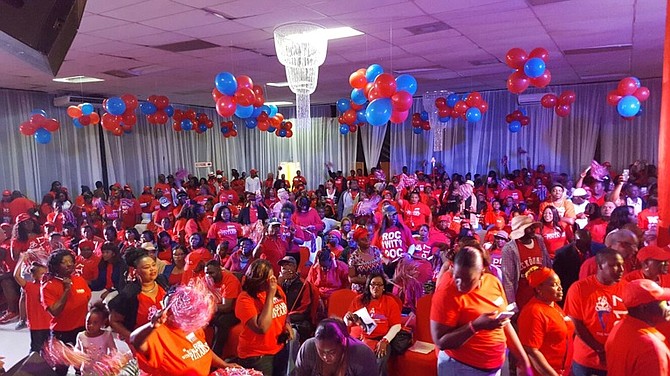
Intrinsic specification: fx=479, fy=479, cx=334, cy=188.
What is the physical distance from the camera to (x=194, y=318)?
2588mm

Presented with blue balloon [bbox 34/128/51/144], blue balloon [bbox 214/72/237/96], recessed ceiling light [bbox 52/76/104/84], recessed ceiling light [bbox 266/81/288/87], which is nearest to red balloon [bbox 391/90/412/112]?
blue balloon [bbox 214/72/237/96]

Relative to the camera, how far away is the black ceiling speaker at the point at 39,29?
212 cm

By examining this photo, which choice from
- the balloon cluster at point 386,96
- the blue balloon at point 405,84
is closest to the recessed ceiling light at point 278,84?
the balloon cluster at point 386,96

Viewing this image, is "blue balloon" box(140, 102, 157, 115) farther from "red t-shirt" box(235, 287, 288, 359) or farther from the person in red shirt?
"red t-shirt" box(235, 287, 288, 359)

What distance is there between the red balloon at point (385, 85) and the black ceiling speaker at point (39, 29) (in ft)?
10.7

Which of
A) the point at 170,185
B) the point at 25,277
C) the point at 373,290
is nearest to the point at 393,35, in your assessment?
the point at 373,290

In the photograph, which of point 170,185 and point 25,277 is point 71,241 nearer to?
point 25,277

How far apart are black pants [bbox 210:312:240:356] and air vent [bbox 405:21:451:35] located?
367 centimetres

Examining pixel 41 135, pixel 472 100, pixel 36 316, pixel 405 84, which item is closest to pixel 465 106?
pixel 472 100

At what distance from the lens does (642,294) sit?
214cm

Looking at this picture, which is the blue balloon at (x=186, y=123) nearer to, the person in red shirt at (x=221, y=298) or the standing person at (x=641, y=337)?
the person in red shirt at (x=221, y=298)

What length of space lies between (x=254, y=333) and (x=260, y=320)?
130 mm

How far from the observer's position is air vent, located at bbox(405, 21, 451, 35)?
208 inches

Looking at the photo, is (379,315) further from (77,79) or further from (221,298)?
(77,79)
